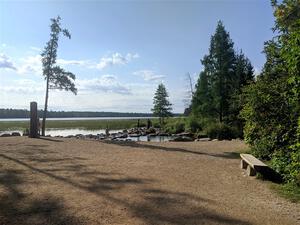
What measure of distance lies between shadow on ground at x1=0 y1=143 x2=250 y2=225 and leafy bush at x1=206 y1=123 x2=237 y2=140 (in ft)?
64.5

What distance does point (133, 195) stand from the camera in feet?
20.6

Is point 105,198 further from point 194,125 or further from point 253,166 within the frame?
point 194,125

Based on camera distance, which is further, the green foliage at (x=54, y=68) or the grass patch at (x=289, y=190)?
the green foliage at (x=54, y=68)

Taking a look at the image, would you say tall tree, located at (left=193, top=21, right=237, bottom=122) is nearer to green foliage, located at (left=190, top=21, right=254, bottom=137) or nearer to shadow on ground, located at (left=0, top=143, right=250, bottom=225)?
green foliage, located at (left=190, top=21, right=254, bottom=137)

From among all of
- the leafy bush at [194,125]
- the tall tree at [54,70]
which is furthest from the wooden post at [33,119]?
the leafy bush at [194,125]

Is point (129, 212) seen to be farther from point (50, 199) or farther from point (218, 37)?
point (218, 37)

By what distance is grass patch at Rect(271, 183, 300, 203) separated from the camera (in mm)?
6421

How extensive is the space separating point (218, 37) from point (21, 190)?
3015 centimetres

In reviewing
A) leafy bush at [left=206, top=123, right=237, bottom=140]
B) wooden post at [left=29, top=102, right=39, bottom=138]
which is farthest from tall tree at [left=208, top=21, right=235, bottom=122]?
wooden post at [left=29, top=102, right=39, bottom=138]

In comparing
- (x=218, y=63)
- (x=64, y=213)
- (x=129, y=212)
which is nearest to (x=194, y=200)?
(x=129, y=212)

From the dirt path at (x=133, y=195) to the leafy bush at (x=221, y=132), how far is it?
16.9 meters

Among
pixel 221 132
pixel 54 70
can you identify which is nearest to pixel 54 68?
pixel 54 70

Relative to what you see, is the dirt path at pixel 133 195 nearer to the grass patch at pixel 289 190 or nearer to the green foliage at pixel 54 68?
→ the grass patch at pixel 289 190

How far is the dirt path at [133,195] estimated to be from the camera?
5.07m
